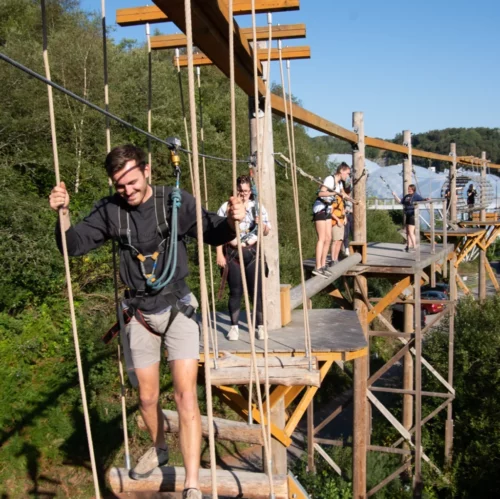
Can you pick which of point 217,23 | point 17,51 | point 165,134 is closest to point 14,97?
point 17,51

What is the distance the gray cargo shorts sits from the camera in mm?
2951

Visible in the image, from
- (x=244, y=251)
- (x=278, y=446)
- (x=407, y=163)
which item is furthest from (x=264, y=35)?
(x=407, y=163)

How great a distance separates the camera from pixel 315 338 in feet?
15.8

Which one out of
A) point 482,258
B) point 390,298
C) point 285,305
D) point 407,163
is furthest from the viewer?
point 482,258

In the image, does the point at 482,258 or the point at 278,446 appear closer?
the point at 278,446

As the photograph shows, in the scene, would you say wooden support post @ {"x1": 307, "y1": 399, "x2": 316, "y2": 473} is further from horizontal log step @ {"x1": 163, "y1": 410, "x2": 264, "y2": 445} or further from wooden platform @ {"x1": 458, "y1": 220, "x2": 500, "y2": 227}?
wooden platform @ {"x1": 458, "y1": 220, "x2": 500, "y2": 227}

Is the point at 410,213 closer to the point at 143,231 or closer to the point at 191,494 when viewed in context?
the point at 143,231

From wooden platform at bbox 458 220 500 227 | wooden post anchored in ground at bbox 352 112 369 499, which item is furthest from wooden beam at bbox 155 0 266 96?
wooden platform at bbox 458 220 500 227

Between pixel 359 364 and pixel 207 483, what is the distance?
5020 mm

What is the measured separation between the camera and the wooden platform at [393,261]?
812cm

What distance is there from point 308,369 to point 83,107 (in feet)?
35.7

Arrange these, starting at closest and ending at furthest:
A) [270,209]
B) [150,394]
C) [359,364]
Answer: [150,394], [270,209], [359,364]

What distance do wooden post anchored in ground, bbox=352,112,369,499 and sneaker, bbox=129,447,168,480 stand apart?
15.6ft

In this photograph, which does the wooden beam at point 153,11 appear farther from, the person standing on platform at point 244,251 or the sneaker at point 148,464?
the sneaker at point 148,464
